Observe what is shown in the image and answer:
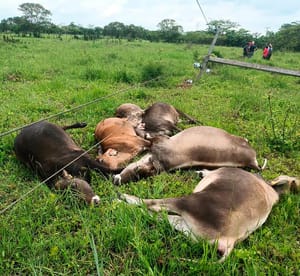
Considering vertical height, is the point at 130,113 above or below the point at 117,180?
above

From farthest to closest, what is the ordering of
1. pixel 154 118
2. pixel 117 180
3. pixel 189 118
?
pixel 189 118 → pixel 154 118 → pixel 117 180

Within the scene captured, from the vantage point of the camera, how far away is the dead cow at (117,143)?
4.14m

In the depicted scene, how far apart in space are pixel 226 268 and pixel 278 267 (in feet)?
1.53

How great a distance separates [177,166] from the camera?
399 cm

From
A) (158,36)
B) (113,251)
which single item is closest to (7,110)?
(113,251)

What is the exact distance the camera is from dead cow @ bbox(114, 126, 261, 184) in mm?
3980

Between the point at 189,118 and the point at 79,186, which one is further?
the point at 189,118

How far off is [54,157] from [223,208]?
1997mm

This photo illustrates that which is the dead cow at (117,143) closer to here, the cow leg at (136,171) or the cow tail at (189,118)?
the cow leg at (136,171)

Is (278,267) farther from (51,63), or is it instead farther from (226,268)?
(51,63)

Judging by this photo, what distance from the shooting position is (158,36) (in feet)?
173

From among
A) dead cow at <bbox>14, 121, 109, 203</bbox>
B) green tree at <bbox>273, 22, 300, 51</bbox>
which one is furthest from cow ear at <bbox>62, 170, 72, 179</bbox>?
green tree at <bbox>273, 22, 300, 51</bbox>

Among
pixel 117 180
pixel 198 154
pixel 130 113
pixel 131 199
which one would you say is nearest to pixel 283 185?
pixel 198 154

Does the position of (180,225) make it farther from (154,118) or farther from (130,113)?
(130,113)
